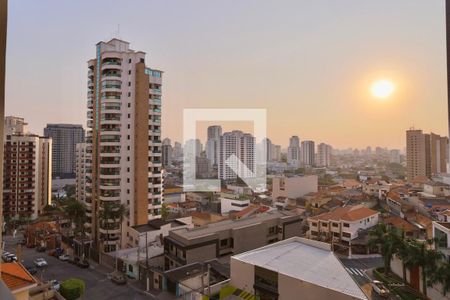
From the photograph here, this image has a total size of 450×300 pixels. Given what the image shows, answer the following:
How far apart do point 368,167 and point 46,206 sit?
13411 mm

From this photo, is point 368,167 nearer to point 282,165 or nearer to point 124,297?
point 282,165

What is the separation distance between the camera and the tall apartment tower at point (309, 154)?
583 inches

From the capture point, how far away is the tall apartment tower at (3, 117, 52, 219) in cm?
1028

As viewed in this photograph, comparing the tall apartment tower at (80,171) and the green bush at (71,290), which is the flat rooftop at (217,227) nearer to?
the green bush at (71,290)

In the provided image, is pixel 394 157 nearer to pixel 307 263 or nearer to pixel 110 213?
pixel 307 263

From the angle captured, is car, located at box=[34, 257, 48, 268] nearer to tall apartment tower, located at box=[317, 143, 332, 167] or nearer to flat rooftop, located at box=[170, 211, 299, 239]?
flat rooftop, located at box=[170, 211, 299, 239]

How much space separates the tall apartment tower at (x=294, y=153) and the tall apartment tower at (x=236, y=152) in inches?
129

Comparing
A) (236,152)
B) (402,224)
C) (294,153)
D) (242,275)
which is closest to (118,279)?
(242,275)

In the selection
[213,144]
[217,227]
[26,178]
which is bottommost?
[217,227]

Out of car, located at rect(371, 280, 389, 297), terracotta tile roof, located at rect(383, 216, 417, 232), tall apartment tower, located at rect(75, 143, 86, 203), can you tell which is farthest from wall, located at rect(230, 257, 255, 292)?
tall apartment tower, located at rect(75, 143, 86, 203)

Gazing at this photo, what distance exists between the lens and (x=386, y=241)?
211 inches

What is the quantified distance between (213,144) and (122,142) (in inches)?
93.7

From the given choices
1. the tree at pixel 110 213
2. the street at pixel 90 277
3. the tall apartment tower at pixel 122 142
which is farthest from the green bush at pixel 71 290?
the tall apartment tower at pixel 122 142

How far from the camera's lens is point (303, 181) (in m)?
12.6
